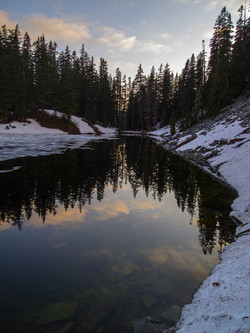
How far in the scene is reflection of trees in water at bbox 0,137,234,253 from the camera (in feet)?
24.3

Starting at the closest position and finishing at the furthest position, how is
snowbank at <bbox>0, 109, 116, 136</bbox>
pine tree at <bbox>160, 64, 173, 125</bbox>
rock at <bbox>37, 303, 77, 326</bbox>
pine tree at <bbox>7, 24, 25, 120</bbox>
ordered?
rock at <bbox>37, 303, 77, 326</bbox> < snowbank at <bbox>0, 109, 116, 136</bbox> < pine tree at <bbox>7, 24, 25, 120</bbox> < pine tree at <bbox>160, 64, 173, 125</bbox>

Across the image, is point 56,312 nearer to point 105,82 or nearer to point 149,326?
point 149,326

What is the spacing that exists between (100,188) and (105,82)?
66.5m

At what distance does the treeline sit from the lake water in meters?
30.6

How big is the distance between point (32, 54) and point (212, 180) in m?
61.7

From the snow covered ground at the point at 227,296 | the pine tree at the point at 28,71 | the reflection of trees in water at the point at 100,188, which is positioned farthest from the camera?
the pine tree at the point at 28,71

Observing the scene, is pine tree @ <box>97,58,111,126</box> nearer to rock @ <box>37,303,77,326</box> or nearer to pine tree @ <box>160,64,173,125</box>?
pine tree @ <box>160,64,173,125</box>

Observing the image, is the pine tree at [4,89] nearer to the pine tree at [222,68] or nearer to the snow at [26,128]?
the snow at [26,128]

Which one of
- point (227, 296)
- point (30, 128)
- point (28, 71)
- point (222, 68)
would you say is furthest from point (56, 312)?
point (28, 71)

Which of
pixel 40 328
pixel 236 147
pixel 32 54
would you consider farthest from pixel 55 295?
pixel 32 54

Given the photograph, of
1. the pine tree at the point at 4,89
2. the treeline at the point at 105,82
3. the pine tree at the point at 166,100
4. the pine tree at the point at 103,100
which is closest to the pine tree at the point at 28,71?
the treeline at the point at 105,82

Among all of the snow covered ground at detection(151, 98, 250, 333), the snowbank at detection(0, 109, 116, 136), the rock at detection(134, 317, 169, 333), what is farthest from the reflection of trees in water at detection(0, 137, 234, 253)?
the snowbank at detection(0, 109, 116, 136)

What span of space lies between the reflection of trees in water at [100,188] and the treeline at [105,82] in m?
25.3

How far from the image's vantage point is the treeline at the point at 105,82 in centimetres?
3575
